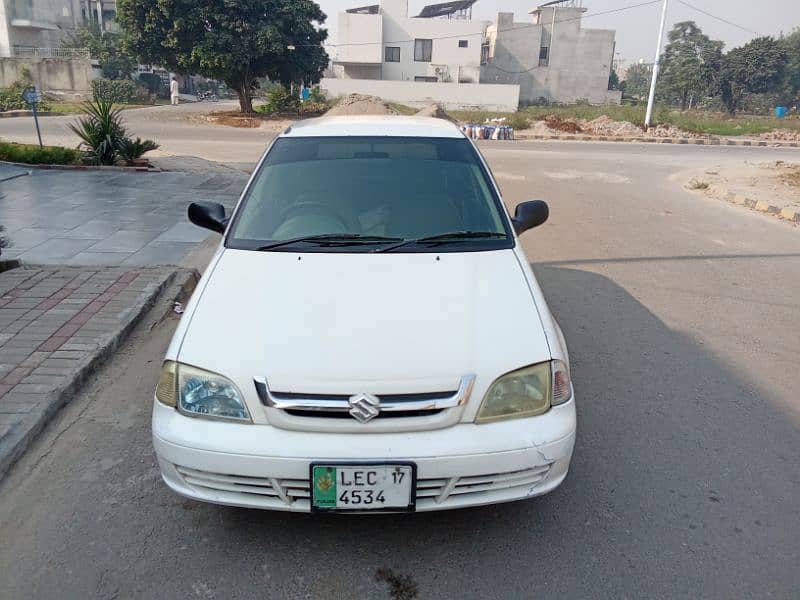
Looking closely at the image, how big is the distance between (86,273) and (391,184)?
3.68m

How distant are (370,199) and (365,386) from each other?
158cm

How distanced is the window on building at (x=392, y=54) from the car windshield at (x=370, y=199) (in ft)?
165

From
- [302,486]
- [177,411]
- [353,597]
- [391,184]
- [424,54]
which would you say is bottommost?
[353,597]

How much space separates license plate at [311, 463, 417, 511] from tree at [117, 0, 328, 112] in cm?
2854

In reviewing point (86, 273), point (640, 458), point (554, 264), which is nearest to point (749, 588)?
point (640, 458)

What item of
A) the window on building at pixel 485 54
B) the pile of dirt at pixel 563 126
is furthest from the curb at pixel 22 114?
the window on building at pixel 485 54

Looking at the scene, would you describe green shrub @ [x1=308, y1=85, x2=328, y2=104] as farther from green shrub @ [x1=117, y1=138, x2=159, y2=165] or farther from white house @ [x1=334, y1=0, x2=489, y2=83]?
green shrub @ [x1=117, y1=138, x2=159, y2=165]

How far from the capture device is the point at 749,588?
2.43m

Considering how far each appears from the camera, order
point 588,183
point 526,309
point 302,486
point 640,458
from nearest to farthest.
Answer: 1. point 302,486
2. point 526,309
3. point 640,458
4. point 588,183

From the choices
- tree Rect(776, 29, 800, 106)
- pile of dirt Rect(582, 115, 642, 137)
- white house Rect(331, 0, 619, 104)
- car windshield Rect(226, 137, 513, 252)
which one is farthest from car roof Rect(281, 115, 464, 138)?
tree Rect(776, 29, 800, 106)

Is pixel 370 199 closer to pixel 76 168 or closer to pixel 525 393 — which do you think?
pixel 525 393

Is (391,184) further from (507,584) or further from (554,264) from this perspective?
(554,264)

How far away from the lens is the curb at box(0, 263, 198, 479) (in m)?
3.21

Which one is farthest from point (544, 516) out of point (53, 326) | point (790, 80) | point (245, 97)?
→ point (790, 80)
